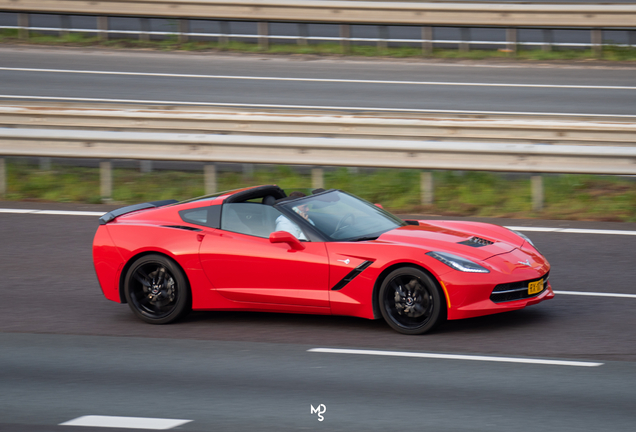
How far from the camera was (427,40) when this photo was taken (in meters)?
22.2

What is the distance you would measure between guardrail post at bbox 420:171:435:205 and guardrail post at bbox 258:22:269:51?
10.9m

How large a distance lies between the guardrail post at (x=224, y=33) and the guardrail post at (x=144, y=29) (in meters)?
1.90

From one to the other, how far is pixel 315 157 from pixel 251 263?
544cm

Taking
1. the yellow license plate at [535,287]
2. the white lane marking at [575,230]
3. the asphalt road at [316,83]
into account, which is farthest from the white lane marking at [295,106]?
the yellow license plate at [535,287]

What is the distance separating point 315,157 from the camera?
1298 centimetres

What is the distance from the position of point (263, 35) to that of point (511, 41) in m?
6.05

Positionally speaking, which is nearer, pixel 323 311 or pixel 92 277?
pixel 323 311

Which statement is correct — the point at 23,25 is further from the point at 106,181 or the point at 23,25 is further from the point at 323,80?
the point at 106,181

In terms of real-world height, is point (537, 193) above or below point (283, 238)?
above

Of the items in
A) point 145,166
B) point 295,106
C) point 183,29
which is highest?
point 183,29

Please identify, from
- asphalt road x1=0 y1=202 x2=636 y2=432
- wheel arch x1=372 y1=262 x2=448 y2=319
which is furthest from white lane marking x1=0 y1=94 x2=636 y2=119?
wheel arch x1=372 y1=262 x2=448 y2=319

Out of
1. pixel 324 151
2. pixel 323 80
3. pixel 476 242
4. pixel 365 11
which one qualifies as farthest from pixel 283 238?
pixel 365 11

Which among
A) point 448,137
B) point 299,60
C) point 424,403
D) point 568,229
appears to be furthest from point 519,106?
point 424,403

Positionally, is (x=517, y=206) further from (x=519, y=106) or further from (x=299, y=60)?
(x=299, y=60)
